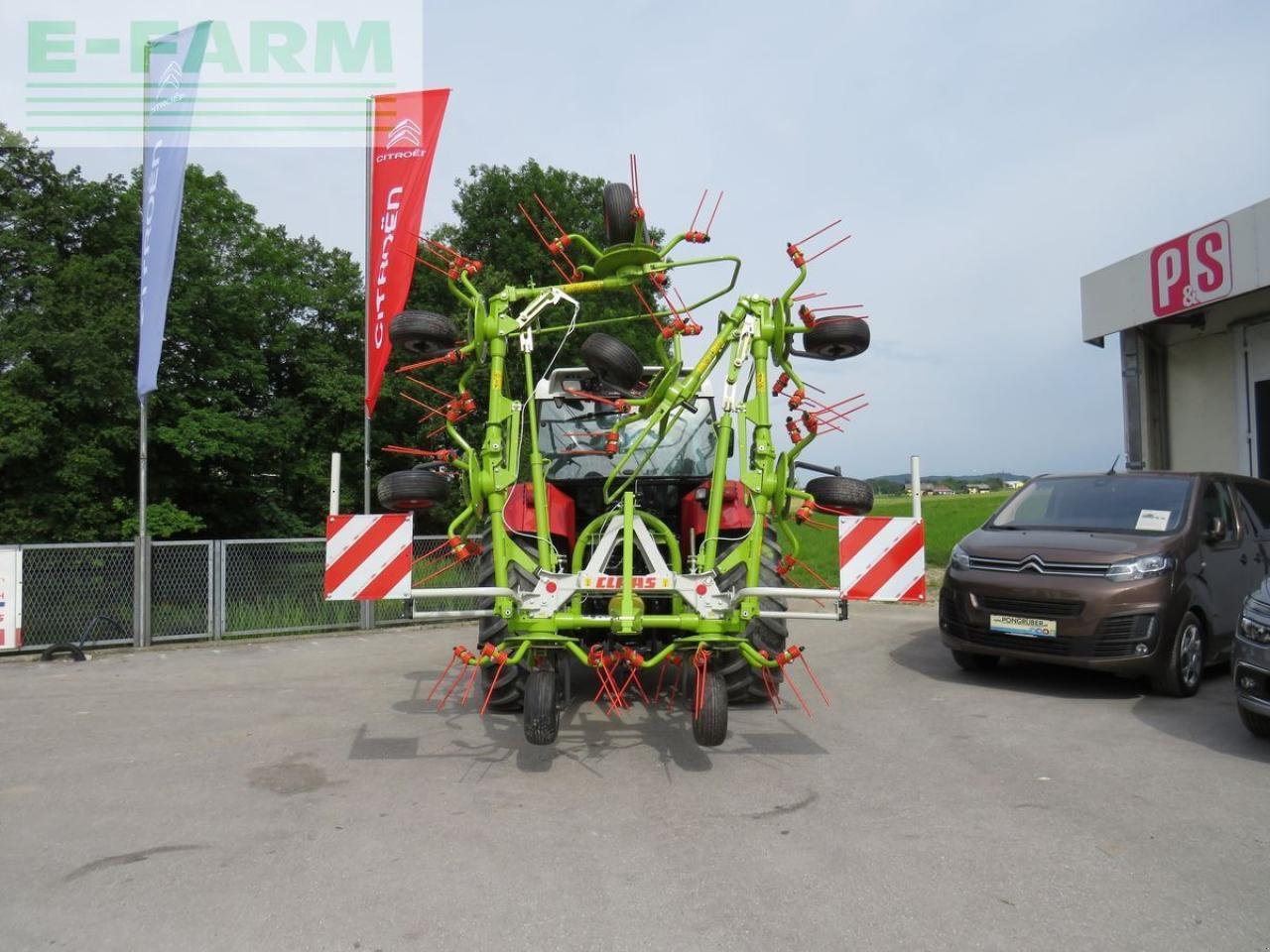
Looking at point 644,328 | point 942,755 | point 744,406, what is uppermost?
point 644,328

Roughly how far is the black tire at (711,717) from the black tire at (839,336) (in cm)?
208

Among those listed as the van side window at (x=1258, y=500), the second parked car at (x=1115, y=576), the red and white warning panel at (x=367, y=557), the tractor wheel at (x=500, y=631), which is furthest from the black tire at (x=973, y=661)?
the red and white warning panel at (x=367, y=557)

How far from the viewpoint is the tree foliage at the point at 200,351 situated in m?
14.9

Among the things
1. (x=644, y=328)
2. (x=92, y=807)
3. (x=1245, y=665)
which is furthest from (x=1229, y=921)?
(x=644, y=328)

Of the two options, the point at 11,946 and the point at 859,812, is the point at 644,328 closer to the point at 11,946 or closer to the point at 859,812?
the point at 859,812

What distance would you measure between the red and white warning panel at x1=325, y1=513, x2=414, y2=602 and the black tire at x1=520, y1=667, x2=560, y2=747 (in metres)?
0.95

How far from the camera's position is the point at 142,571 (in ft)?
34.8

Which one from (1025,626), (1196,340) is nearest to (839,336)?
(1025,626)

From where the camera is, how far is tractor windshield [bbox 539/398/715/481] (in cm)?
697

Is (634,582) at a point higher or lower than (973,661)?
higher

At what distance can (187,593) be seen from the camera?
1105 centimetres

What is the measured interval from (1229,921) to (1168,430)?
496 inches

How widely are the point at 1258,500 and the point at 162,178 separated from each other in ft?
40.7

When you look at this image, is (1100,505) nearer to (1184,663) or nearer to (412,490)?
(1184,663)
